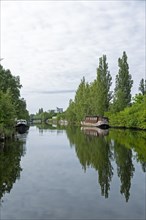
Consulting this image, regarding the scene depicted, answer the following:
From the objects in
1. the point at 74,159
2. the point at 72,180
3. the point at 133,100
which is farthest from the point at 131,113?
the point at 72,180

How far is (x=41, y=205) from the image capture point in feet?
39.7

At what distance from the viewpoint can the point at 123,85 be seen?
252ft

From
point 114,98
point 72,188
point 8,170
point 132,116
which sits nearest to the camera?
point 72,188

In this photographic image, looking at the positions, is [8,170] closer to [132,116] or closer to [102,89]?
[132,116]

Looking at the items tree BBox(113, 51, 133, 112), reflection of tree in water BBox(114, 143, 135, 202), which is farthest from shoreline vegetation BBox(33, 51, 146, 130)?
reflection of tree in water BBox(114, 143, 135, 202)

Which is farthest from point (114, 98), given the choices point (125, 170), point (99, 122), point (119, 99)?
point (125, 170)

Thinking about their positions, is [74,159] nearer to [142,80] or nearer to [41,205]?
[41,205]

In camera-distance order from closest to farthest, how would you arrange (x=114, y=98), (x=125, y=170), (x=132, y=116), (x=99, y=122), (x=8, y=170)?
1. (x=8, y=170)
2. (x=125, y=170)
3. (x=132, y=116)
4. (x=114, y=98)
5. (x=99, y=122)

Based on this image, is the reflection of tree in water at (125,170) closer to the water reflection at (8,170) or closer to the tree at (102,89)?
the water reflection at (8,170)

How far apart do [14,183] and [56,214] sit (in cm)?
517

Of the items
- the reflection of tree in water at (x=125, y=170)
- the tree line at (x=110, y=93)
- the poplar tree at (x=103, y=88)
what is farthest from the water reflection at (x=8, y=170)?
the poplar tree at (x=103, y=88)

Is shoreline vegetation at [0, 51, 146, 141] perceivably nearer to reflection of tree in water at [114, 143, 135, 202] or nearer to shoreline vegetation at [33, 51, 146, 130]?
shoreline vegetation at [33, 51, 146, 130]

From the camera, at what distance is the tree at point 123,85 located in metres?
76.8

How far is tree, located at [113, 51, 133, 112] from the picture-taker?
76.8m
